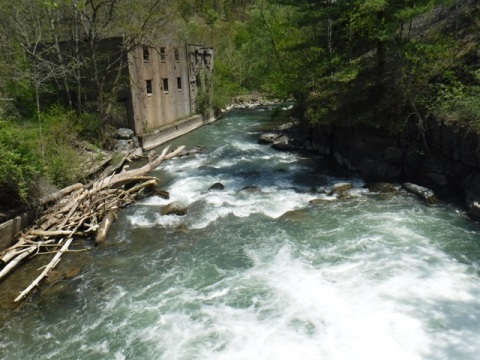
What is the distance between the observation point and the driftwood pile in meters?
10.8

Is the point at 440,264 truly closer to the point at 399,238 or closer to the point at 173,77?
the point at 399,238

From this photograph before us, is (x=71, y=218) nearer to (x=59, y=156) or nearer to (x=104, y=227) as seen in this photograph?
(x=104, y=227)

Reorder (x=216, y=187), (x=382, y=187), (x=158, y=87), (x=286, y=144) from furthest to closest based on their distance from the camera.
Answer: (x=158, y=87)
(x=286, y=144)
(x=216, y=187)
(x=382, y=187)

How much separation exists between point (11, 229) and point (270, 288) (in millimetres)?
7954

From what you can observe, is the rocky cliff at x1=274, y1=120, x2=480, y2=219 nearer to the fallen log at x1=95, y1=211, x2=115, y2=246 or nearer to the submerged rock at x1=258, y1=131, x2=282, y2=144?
the submerged rock at x1=258, y1=131, x2=282, y2=144

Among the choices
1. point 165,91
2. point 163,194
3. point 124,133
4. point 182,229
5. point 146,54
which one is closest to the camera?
point 182,229

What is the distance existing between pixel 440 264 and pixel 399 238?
155 centimetres

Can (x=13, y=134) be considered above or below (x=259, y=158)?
above

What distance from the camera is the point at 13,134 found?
11578 millimetres

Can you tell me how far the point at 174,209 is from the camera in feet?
45.6

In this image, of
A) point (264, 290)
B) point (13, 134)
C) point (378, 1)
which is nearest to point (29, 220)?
point (13, 134)

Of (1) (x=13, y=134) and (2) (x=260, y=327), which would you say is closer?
(2) (x=260, y=327)

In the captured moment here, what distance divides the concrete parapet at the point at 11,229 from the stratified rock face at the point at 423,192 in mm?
13442

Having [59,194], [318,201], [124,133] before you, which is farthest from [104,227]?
[124,133]
